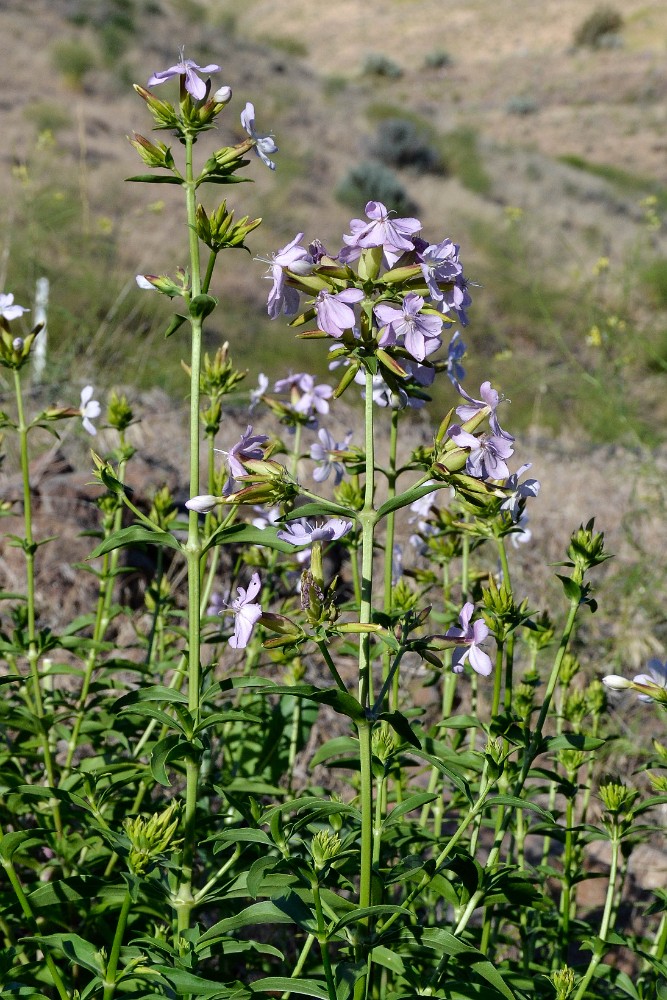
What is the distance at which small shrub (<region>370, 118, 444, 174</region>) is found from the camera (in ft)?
57.9

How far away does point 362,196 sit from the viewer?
14758mm

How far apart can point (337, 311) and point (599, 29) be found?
42.4 metres

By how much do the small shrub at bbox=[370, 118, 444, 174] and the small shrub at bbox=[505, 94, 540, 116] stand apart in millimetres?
11762

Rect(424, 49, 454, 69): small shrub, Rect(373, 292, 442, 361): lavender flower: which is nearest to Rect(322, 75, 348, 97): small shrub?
Rect(424, 49, 454, 69): small shrub

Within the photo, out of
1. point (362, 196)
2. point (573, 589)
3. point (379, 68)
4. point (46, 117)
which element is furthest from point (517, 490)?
point (379, 68)

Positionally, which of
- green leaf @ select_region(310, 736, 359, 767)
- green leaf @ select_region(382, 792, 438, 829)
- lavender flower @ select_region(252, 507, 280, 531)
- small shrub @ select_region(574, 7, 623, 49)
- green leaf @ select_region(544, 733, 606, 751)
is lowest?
green leaf @ select_region(310, 736, 359, 767)

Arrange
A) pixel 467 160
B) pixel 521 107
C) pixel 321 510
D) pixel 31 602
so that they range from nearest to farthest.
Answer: pixel 321 510 < pixel 31 602 < pixel 467 160 < pixel 521 107

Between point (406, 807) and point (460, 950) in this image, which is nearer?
point (460, 950)

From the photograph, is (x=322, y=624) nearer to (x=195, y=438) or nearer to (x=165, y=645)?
(x=195, y=438)

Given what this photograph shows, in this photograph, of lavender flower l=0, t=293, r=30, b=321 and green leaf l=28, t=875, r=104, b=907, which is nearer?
green leaf l=28, t=875, r=104, b=907

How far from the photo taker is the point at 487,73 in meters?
35.6

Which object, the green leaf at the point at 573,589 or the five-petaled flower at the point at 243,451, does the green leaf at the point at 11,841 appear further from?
the green leaf at the point at 573,589

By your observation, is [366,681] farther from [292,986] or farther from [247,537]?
[292,986]

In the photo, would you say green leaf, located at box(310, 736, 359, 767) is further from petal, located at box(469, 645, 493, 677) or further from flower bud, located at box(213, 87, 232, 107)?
flower bud, located at box(213, 87, 232, 107)
